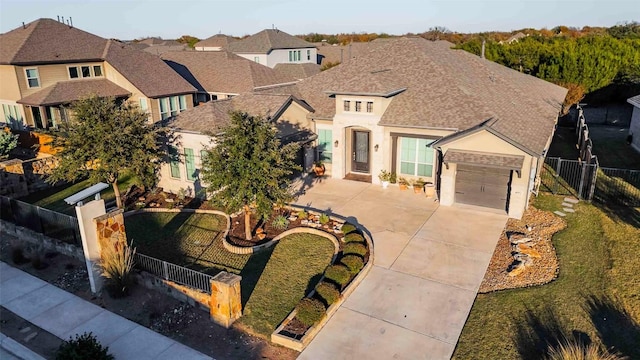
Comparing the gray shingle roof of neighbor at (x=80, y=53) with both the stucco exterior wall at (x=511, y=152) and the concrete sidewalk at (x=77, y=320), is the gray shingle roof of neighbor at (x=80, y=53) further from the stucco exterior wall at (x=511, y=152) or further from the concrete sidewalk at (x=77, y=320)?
the stucco exterior wall at (x=511, y=152)

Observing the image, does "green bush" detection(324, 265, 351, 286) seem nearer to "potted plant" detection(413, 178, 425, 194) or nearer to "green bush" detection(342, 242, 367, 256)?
"green bush" detection(342, 242, 367, 256)

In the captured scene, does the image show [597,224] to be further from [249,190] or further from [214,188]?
[214,188]

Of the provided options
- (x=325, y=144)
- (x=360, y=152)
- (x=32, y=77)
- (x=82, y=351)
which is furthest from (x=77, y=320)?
(x=32, y=77)

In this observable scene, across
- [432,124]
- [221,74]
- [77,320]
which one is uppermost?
[221,74]

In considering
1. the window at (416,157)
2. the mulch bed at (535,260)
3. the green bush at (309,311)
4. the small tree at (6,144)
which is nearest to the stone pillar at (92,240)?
the green bush at (309,311)

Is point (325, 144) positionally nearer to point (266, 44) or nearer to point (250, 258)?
point (250, 258)

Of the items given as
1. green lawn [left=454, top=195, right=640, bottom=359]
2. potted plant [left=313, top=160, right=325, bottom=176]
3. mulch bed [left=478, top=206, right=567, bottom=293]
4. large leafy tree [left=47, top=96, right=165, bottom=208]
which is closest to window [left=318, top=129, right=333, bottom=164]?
potted plant [left=313, top=160, right=325, bottom=176]
